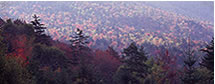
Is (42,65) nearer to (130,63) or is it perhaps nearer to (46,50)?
(46,50)

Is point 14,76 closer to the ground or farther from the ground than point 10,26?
closer to the ground

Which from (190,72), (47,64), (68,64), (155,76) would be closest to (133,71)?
(155,76)

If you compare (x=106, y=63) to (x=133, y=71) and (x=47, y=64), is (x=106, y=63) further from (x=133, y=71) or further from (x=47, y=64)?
(x=47, y=64)

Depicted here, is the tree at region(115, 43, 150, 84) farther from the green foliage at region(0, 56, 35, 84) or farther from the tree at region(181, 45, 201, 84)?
the green foliage at region(0, 56, 35, 84)

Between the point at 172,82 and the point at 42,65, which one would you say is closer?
the point at 42,65

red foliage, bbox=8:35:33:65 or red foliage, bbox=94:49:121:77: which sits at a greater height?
red foliage, bbox=8:35:33:65

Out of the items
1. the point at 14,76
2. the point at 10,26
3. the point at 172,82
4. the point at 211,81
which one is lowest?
→ the point at 172,82

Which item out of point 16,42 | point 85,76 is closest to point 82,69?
point 85,76

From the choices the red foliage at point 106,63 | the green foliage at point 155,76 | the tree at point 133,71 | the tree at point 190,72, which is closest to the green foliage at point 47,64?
the tree at point 133,71

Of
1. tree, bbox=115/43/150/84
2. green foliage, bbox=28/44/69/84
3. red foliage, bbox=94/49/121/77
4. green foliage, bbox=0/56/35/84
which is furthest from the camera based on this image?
red foliage, bbox=94/49/121/77

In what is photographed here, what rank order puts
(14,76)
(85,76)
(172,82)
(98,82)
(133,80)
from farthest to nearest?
(172,82), (133,80), (98,82), (85,76), (14,76)

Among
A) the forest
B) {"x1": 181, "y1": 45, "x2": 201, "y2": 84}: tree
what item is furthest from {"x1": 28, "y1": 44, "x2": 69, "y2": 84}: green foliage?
{"x1": 181, "y1": 45, "x2": 201, "y2": 84}: tree
